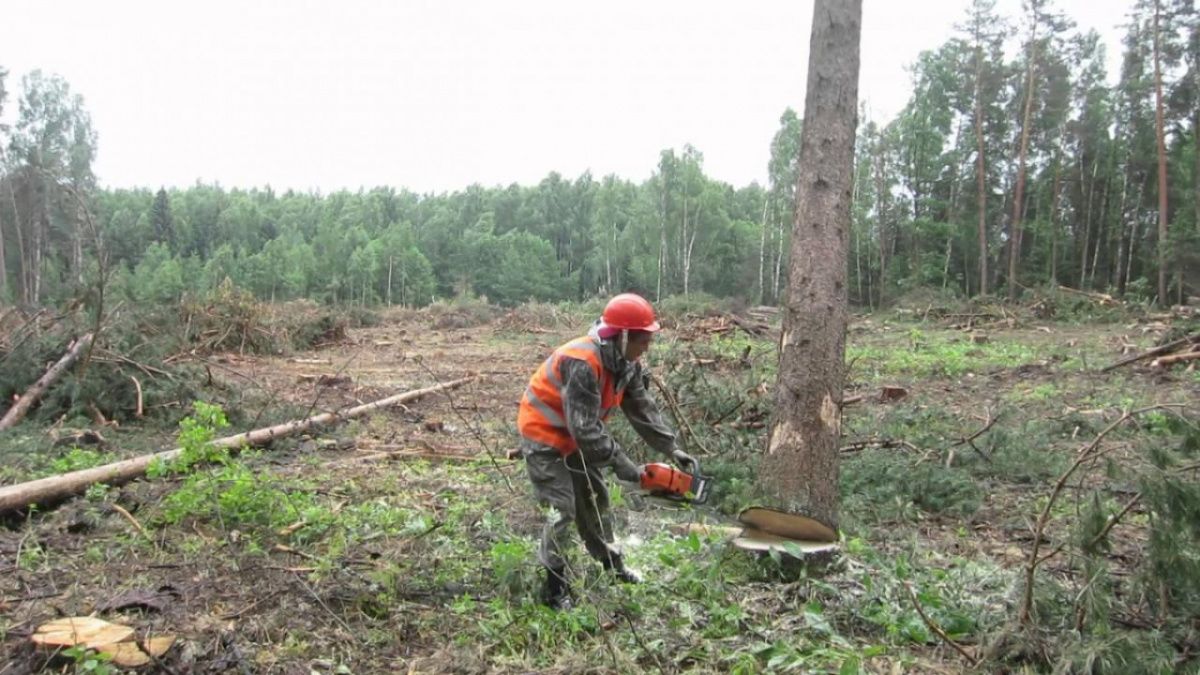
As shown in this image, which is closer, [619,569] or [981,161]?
[619,569]

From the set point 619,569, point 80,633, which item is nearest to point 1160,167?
point 619,569

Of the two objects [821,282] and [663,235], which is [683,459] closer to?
[821,282]

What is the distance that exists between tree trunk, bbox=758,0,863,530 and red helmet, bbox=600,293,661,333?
1.41 meters

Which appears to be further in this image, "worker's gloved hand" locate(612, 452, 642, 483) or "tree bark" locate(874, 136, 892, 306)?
"tree bark" locate(874, 136, 892, 306)

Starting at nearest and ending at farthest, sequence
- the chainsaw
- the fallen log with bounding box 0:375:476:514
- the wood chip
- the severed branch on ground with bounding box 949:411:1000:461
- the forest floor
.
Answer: the wood chip, the forest floor, the chainsaw, the fallen log with bounding box 0:375:476:514, the severed branch on ground with bounding box 949:411:1000:461

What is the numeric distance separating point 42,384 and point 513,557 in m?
6.90

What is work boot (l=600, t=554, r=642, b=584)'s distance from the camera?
402 centimetres

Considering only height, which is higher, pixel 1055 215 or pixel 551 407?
pixel 1055 215

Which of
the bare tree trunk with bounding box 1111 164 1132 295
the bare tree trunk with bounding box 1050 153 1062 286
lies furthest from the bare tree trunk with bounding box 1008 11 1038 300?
the bare tree trunk with bounding box 1111 164 1132 295

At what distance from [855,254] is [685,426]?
128 ft

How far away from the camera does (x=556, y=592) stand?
382cm

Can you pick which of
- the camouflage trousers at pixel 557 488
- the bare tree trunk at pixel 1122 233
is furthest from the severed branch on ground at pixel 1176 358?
the bare tree trunk at pixel 1122 233

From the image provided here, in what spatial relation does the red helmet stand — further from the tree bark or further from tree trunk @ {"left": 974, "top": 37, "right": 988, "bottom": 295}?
the tree bark

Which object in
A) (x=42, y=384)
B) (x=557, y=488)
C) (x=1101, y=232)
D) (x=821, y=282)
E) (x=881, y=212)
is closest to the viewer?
(x=557, y=488)
